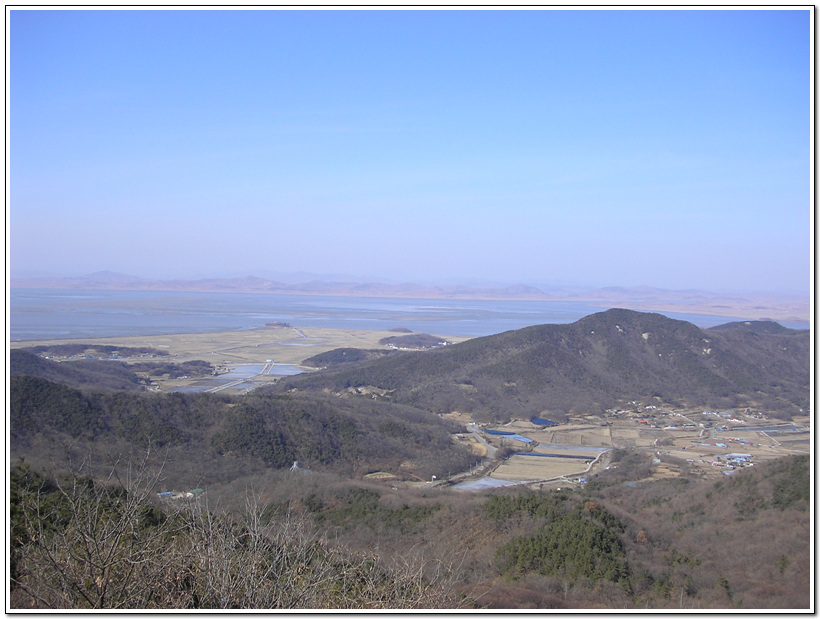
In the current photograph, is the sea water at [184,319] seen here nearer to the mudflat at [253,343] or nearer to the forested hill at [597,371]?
the mudflat at [253,343]

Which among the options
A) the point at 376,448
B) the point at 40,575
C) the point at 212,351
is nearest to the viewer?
the point at 40,575

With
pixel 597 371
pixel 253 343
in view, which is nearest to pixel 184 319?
pixel 253 343

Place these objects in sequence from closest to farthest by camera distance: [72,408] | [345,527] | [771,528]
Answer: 1. [771,528]
2. [345,527]
3. [72,408]

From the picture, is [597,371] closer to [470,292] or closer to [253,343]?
[253,343]

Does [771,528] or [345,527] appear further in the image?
[345,527]

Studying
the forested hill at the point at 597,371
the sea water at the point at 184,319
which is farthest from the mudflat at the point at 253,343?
the forested hill at the point at 597,371

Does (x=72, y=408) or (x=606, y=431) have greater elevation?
(x=72, y=408)

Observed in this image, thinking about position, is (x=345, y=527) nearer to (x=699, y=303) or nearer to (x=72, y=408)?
(x=72, y=408)

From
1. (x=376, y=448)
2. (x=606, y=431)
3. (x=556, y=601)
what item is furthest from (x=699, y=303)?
(x=556, y=601)
